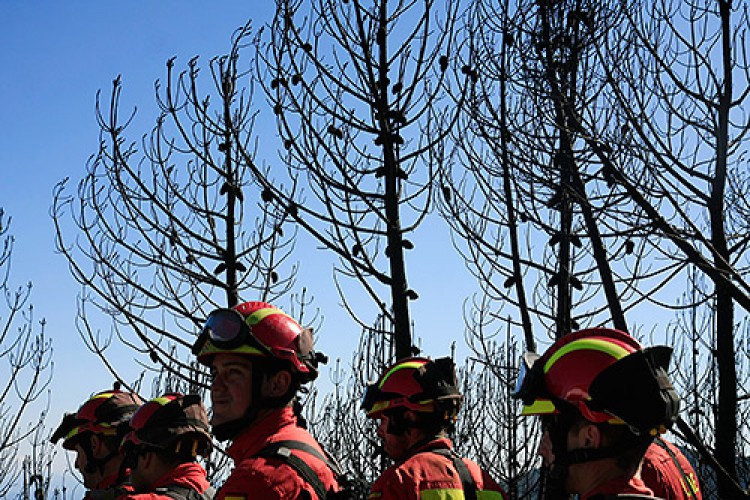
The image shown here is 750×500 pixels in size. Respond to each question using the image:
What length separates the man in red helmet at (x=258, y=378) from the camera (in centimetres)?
446

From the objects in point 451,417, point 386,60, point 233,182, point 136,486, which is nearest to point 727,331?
point 451,417

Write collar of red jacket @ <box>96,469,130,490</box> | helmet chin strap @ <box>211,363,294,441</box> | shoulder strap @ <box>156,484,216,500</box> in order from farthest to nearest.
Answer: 1. collar of red jacket @ <box>96,469,130,490</box>
2. shoulder strap @ <box>156,484,216,500</box>
3. helmet chin strap @ <box>211,363,294,441</box>

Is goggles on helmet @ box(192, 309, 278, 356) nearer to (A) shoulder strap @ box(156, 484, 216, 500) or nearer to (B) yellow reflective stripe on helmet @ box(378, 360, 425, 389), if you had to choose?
(A) shoulder strap @ box(156, 484, 216, 500)

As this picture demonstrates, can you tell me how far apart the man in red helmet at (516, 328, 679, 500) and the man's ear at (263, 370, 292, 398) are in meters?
1.58

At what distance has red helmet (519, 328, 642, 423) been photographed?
3.44m

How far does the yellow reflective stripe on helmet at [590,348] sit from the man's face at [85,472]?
16.7 feet

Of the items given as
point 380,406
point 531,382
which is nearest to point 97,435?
point 380,406

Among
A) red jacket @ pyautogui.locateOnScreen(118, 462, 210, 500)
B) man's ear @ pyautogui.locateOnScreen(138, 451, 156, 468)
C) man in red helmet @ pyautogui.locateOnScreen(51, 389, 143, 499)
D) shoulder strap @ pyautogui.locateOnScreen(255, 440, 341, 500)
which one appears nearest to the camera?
shoulder strap @ pyautogui.locateOnScreen(255, 440, 341, 500)

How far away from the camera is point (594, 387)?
3.39m

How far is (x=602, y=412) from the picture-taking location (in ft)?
11.1

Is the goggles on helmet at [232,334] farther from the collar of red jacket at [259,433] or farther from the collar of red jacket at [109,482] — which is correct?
the collar of red jacket at [109,482]

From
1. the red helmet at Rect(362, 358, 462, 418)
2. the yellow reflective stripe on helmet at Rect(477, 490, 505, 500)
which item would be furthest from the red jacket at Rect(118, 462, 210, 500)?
the yellow reflective stripe on helmet at Rect(477, 490, 505, 500)

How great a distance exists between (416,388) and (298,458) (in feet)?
8.32

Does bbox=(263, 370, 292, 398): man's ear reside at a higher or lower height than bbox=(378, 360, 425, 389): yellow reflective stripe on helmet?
lower
